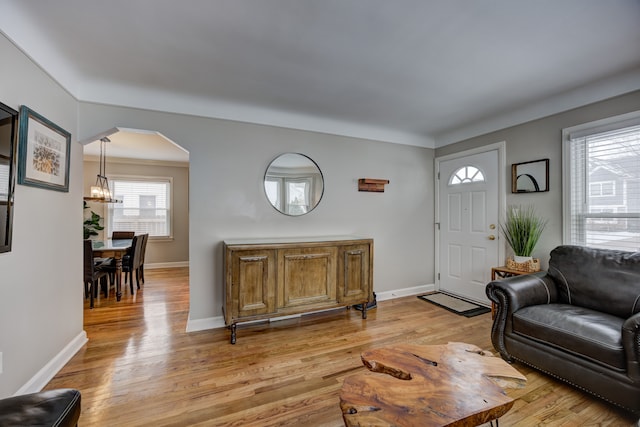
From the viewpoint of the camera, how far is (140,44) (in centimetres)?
199

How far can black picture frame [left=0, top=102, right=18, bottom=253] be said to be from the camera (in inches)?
60.3

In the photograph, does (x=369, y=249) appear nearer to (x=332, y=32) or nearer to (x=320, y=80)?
(x=320, y=80)

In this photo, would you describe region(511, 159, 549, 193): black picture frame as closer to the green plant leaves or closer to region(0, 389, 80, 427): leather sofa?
the green plant leaves

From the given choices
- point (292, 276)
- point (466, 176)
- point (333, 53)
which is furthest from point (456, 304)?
point (333, 53)

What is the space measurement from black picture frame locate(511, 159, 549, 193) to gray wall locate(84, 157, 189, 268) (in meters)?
6.17

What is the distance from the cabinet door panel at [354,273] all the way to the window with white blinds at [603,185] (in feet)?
6.69

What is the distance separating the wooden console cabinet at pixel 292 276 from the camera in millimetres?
2596

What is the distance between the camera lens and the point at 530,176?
3107 millimetres

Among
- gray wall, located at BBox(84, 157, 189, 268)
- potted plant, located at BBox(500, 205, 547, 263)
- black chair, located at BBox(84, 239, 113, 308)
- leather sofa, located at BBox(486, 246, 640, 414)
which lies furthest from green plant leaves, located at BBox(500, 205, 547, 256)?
gray wall, located at BBox(84, 157, 189, 268)

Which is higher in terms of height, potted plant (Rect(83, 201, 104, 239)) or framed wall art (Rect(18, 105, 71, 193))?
framed wall art (Rect(18, 105, 71, 193))

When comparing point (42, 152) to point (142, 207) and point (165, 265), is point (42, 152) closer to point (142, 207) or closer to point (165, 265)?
point (142, 207)

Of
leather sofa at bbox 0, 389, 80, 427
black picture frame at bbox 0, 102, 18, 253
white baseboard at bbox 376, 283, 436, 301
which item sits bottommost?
white baseboard at bbox 376, 283, 436, 301

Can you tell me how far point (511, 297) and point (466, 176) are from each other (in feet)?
6.88

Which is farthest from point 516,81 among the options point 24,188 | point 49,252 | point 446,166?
point 49,252
